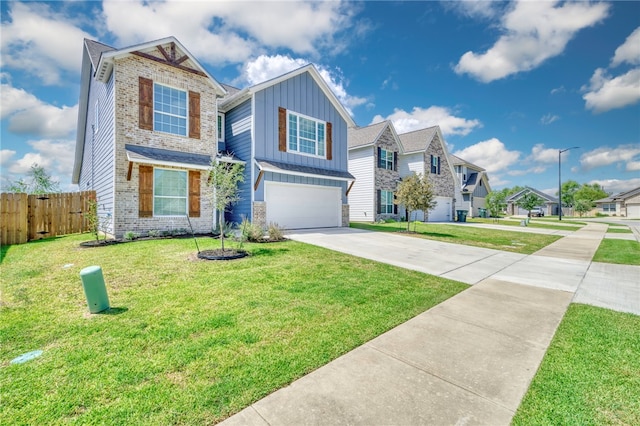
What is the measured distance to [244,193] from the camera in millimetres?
13383

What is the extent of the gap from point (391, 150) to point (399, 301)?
20.1 m

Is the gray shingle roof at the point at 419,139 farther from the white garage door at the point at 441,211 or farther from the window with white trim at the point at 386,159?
the white garage door at the point at 441,211

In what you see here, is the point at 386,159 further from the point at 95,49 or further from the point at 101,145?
the point at 95,49

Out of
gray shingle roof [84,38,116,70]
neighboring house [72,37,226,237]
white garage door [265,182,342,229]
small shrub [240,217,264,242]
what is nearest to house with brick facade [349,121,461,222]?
white garage door [265,182,342,229]

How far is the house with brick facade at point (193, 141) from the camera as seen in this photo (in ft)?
34.2

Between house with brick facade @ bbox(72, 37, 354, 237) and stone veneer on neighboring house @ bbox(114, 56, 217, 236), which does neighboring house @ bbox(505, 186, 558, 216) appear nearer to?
house with brick facade @ bbox(72, 37, 354, 237)

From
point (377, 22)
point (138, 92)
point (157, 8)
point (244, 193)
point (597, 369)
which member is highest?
point (377, 22)

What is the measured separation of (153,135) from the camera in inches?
433

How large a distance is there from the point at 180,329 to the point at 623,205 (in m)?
81.1

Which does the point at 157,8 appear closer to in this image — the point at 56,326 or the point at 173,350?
the point at 56,326

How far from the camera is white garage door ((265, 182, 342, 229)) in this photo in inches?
542

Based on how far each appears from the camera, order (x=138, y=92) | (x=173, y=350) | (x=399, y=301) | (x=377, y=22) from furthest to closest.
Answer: (x=377, y=22) → (x=138, y=92) → (x=399, y=301) → (x=173, y=350)

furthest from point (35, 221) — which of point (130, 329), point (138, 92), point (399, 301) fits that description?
point (399, 301)

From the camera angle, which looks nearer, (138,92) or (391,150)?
(138,92)
